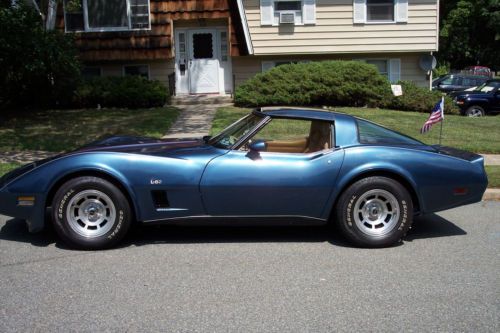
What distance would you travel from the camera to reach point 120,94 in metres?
16.1

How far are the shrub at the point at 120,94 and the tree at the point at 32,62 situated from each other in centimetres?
44

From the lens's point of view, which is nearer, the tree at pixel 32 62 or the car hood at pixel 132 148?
the car hood at pixel 132 148

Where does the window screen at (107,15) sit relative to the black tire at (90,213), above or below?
above

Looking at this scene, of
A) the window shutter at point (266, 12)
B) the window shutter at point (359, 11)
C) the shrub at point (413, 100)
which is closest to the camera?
the shrub at point (413, 100)

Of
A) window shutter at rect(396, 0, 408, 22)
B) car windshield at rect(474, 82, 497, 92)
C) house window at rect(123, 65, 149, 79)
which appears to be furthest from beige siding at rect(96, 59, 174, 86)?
car windshield at rect(474, 82, 497, 92)

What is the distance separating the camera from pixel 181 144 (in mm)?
6160

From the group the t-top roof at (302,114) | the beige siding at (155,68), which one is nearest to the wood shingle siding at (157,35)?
the beige siding at (155,68)

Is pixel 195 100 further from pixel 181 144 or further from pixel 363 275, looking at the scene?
pixel 363 275

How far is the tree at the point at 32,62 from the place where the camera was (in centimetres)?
1312

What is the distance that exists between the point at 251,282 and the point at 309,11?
15436 mm

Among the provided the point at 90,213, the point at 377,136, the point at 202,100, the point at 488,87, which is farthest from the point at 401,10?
the point at 90,213

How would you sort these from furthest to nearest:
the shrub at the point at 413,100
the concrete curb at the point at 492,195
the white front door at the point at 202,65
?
the white front door at the point at 202,65, the shrub at the point at 413,100, the concrete curb at the point at 492,195

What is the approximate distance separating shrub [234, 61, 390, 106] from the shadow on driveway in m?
9.91

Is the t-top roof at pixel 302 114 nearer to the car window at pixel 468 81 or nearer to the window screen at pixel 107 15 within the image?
the window screen at pixel 107 15
